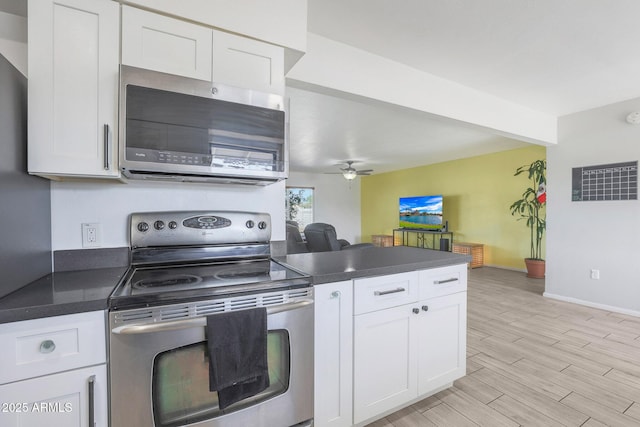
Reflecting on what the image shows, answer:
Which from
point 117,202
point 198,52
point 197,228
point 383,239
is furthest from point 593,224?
point 383,239

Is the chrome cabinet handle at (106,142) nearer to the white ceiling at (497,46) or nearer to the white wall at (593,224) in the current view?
the white ceiling at (497,46)

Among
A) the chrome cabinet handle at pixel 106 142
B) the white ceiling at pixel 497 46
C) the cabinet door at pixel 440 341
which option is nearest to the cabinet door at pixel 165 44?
the chrome cabinet handle at pixel 106 142

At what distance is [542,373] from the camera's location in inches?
85.0

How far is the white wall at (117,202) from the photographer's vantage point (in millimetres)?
1438

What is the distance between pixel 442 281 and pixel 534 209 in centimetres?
457

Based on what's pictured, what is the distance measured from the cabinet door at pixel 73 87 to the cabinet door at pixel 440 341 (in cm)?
179

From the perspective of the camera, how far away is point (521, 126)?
3.46 metres

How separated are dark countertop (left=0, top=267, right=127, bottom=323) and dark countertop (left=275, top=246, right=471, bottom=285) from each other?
80 centimetres

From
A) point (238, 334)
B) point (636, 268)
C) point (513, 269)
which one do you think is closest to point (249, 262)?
point (238, 334)

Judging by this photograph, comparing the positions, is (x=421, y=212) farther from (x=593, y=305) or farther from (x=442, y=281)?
(x=442, y=281)

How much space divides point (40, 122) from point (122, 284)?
0.73 meters

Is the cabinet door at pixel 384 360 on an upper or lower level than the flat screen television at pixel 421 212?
lower

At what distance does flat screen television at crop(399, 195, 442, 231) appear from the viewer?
6.69m

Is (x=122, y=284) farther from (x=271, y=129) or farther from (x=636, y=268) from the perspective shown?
(x=636, y=268)
